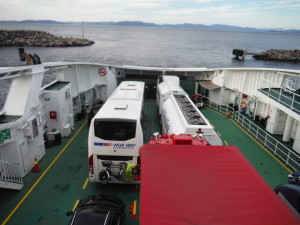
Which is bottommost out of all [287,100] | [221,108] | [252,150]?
[252,150]

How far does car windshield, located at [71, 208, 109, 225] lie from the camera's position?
6.59 meters

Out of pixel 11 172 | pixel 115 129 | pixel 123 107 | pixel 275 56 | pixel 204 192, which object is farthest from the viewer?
pixel 275 56

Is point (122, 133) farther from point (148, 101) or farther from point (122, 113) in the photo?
point (148, 101)

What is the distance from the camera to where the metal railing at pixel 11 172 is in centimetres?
982

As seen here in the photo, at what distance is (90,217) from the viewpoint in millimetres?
6730

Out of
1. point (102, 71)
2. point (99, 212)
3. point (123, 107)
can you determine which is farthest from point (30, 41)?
point (99, 212)

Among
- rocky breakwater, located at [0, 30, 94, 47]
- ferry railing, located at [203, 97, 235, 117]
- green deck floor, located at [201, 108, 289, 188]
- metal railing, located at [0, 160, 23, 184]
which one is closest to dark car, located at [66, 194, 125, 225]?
metal railing, located at [0, 160, 23, 184]

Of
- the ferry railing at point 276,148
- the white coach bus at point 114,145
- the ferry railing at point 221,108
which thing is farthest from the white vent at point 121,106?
the ferry railing at point 221,108

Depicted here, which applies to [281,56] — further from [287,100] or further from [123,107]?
[123,107]

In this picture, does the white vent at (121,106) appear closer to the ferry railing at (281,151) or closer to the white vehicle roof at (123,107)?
the white vehicle roof at (123,107)

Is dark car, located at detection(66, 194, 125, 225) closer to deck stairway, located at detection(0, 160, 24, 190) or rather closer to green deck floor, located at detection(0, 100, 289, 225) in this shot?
green deck floor, located at detection(0, 100, 289, 225)

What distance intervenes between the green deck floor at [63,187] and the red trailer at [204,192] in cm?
416

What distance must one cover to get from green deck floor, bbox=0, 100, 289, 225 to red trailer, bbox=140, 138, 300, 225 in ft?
13.6

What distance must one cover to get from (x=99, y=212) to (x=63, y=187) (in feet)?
12.9
